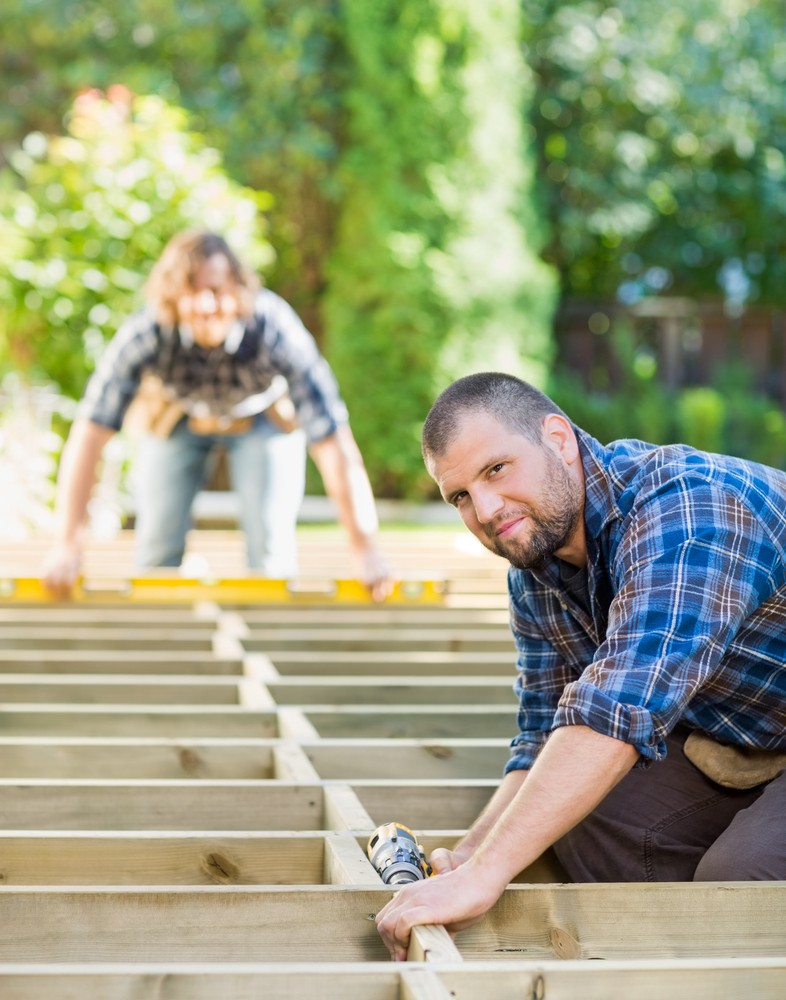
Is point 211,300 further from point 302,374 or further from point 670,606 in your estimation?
point 670,606

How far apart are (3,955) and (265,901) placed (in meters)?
0.33

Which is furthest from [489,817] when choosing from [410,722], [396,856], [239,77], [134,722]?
[239,77]

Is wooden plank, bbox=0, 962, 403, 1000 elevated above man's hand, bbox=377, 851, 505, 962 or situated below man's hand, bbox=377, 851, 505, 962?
above

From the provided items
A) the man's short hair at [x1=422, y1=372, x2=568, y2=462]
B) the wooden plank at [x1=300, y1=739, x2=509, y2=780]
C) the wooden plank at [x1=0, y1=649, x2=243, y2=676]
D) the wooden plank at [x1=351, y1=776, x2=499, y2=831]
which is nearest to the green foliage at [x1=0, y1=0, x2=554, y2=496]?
the wooden plank at [x1=0, y1=649, x2=243, y2=676]

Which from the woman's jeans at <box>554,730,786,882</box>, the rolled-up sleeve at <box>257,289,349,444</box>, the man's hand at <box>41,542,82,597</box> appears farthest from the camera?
the rolled-up sleeve at <box>257,289,349,444</box>

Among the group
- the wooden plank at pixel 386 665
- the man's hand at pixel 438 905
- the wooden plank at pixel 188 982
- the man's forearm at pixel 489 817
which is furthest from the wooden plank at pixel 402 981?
the wooden plank at pixel 386 665

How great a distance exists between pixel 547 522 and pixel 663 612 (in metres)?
0.25

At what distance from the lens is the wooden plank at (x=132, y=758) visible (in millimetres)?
2463

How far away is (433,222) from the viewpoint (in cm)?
1010

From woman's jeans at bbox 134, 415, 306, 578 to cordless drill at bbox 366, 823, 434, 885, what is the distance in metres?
2.49

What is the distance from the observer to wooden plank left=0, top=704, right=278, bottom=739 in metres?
2.72

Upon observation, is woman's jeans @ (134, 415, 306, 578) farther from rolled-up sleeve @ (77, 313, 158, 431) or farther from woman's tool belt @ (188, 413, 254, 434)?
rolled-up sleeve @ (77, 313, 158, 431)

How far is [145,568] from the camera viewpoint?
450 centimetres

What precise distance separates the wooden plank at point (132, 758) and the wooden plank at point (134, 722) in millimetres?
191
